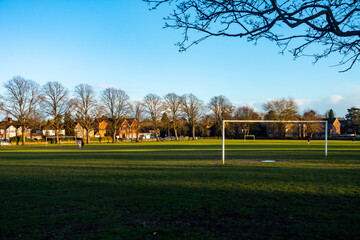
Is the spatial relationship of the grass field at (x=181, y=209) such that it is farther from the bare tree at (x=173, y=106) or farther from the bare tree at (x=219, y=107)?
the bare tree at (x=219, y=107)

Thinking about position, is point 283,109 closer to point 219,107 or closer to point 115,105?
point 219,107

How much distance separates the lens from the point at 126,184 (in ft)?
36.3

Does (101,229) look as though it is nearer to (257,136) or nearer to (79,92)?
(79,92)

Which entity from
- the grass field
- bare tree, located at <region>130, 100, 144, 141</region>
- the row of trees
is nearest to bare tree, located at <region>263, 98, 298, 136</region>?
the row of trees

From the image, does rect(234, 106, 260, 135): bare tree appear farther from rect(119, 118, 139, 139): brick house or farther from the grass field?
the grass field

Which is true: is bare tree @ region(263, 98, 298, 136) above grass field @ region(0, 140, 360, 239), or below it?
above

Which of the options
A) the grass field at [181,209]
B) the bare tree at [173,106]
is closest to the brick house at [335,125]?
the bare tree at [173,106]

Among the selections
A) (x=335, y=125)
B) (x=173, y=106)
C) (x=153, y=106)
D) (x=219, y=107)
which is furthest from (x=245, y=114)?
(x=335, y=125)

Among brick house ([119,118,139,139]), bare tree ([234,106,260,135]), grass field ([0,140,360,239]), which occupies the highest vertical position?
bare tree ([234,106,260,135])

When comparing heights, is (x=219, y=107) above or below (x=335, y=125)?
above

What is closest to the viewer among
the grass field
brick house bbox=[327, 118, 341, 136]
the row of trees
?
the grass field

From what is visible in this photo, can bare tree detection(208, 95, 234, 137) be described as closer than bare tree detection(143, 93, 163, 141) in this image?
No

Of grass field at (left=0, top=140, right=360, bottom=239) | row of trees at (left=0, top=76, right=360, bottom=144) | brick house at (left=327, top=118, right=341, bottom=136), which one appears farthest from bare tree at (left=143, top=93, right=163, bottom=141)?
grass field at (left=0, top=140, right=360, bottom=239)

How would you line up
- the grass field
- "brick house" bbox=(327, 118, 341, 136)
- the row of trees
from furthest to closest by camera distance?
"brick house" bbox=(327, 118, 341, 136) → the row of trees → the grass field
